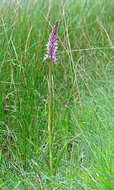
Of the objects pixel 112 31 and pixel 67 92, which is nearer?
pixel 67 92

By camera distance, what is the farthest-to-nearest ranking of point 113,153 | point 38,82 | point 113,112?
point 38,82
point 113,112
point 113,153

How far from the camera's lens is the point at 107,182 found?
1121 millimetres

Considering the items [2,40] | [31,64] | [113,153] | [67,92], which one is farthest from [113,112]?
[2,40]

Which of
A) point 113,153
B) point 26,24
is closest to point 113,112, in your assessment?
point 113,153

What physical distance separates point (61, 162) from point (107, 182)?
484mm

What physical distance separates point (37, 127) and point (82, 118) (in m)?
0.28

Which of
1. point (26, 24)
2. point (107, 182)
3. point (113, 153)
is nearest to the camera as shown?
point (107, 182)

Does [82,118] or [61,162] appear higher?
[82,118]

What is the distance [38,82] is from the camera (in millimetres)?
2035

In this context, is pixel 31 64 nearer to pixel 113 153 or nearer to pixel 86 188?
pixel 113 153

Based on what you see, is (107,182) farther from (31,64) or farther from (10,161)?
(31,64)

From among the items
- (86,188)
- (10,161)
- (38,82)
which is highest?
(38,82)

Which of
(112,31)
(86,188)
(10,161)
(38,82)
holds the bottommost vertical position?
(10,161)

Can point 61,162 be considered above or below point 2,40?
below
